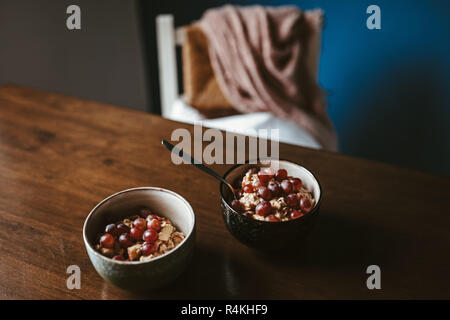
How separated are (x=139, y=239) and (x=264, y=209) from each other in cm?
19

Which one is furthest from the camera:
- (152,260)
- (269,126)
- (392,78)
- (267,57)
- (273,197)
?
(392,78)

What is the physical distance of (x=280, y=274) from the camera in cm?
60

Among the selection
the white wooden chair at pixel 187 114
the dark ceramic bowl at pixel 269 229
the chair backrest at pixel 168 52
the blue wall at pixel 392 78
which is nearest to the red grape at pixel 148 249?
the dark ceramic bowl at pixel 269 229

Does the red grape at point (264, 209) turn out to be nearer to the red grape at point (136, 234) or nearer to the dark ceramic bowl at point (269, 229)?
the dark ceramic bowl at point (269, 229)

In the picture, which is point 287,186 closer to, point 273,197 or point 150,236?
point 273,197

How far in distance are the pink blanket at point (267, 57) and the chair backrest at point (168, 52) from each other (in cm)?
12

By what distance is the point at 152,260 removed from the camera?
0.50 meters

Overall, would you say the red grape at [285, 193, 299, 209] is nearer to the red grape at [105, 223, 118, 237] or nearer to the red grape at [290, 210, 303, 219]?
the red grape at [290, 210, 303, 219]

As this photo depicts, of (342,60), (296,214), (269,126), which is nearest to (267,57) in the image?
(269,126)

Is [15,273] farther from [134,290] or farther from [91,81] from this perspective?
[91,81]

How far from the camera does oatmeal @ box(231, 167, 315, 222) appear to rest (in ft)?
1.89

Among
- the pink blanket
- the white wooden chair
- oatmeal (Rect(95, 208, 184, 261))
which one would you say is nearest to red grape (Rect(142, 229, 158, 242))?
oatmeal (Rect(95, 208, 184, 261))
